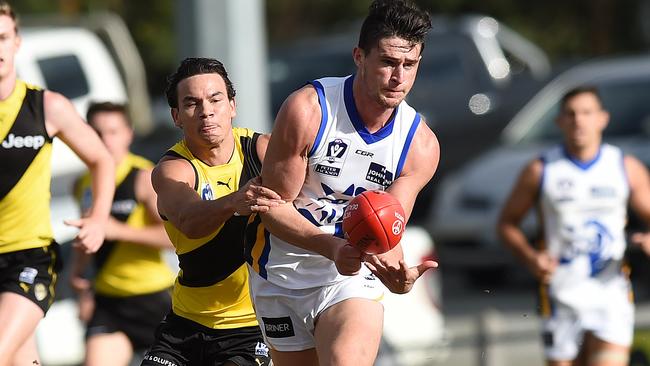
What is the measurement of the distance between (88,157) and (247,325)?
117cm

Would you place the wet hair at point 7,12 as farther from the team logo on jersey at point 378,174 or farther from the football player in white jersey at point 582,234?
the football player in white jersey at point 582,234

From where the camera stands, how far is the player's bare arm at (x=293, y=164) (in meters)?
5.86

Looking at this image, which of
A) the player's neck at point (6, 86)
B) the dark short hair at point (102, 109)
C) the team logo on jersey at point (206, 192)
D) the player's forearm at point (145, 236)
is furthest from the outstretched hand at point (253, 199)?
the dark short hair at point (102, 109)

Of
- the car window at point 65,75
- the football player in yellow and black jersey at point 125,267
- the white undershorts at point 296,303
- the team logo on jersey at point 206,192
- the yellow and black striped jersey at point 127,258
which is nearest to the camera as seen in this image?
the white undershorts at point 296,303

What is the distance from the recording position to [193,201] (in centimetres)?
604

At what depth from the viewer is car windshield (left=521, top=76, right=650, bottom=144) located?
46.8 feet

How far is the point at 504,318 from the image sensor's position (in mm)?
13617

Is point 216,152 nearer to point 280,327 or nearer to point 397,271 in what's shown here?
point 280,327

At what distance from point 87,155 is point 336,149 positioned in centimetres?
154

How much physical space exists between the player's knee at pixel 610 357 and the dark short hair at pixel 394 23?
3.47 meters

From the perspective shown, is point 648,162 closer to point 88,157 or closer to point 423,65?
point 423,65

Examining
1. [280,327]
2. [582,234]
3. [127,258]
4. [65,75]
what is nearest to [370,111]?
[280,327]

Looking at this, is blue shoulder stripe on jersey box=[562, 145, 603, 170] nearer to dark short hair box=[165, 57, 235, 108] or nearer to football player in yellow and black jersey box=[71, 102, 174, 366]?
football player in yellow and black jersey box=[71, 102, 174, 366]

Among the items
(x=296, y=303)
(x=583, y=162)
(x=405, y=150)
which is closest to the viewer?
(x=405, y=150)
